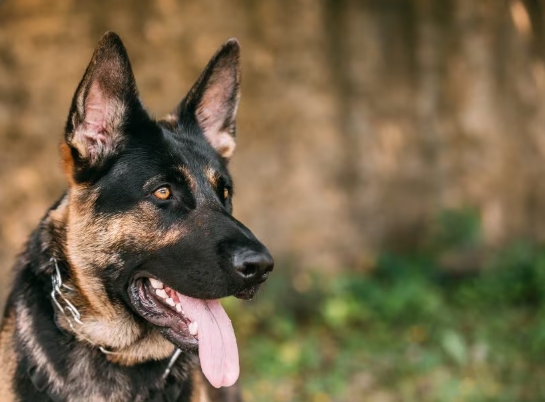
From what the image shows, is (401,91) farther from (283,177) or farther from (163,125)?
(163,125)

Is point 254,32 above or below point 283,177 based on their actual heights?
above

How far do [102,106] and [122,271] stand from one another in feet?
2.27

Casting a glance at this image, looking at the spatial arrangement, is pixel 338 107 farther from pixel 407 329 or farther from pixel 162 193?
pixel 162 193

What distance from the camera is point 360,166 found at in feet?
23.1

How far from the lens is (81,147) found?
10.2 ft

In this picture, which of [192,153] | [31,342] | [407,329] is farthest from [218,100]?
[407,329]

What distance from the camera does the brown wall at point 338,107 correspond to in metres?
5.98

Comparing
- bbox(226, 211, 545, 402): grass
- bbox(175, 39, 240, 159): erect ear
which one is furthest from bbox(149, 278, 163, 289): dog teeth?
bbox(226, 211, 545, 402): grass

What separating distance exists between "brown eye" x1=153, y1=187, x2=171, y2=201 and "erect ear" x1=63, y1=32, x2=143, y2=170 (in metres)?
0.26

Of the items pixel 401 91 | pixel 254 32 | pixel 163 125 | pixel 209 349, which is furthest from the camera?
pixel 401 91

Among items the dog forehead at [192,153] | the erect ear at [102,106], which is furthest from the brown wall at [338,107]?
the erect ear at [102,106]

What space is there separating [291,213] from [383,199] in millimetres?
920

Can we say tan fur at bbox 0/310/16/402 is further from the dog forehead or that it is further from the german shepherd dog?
the dog forehead

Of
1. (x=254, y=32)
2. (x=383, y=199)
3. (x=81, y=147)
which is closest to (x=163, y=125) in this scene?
(x=81, y=147)
